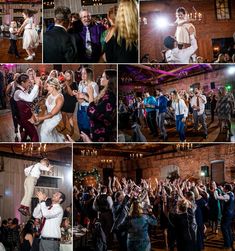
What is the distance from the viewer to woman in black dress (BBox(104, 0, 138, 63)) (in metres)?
3.89

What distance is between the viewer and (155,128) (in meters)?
3.97

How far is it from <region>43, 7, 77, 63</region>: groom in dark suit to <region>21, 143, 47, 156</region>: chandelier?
70cm

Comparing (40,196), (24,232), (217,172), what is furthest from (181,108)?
(24,232)

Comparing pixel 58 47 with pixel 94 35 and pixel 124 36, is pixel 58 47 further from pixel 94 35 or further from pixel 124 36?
pixel 124 36

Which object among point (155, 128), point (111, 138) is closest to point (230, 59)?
point (155, 128)

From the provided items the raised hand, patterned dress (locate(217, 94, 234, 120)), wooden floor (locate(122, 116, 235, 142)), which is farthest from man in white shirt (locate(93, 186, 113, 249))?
patterned dress (locate(217, 94, 234, 120))

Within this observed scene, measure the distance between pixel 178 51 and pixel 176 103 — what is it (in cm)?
43

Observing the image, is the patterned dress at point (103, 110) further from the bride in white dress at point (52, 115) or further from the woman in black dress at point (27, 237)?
the woman in black dress at point (27, 237)

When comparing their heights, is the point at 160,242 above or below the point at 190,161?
below

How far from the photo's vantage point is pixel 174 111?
156 inches

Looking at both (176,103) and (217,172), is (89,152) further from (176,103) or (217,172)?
(217,172)

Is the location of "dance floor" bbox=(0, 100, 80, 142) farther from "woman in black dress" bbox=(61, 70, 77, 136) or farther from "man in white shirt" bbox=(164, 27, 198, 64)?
"man in white shirt" bbox=(164, 27, 198, 64)

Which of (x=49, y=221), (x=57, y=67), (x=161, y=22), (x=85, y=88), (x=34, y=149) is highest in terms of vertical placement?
(x=161, y=22)

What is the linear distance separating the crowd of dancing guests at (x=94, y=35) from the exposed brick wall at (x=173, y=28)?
0.27 ft
